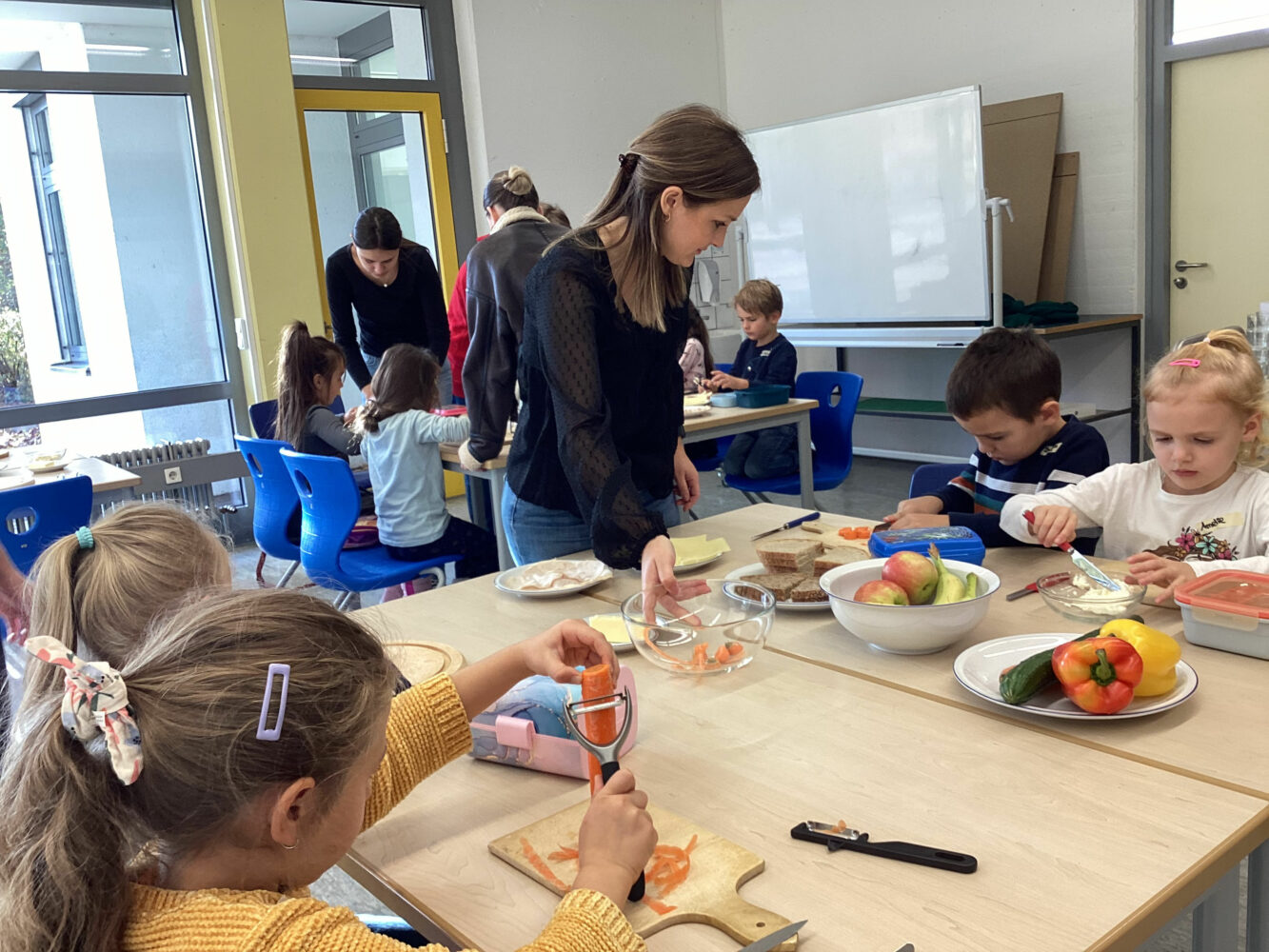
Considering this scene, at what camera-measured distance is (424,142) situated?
5.82 m

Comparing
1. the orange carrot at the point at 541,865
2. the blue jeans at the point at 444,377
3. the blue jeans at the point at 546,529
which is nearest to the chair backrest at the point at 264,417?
the blue jeans at the point at 444,377

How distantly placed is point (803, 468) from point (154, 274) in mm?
3301

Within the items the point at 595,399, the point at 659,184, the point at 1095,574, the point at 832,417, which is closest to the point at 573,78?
the point at 832,417

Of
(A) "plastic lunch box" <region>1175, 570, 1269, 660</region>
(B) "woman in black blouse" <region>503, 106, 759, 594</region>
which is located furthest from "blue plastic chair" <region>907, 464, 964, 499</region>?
(A) "plastic lunch box" <region>1175, 570, 1269, 660</region>

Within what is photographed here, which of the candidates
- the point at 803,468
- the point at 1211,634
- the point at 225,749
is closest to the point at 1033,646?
the point at 1211,634

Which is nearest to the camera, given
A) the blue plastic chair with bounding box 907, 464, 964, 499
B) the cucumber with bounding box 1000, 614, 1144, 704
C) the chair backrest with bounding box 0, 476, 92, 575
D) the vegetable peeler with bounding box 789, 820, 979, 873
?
the vegetable peeler with bounding box 789, 820, 979, 873

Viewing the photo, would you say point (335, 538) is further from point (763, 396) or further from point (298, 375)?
point (763, 396)

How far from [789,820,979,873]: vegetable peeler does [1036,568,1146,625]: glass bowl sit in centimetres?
59

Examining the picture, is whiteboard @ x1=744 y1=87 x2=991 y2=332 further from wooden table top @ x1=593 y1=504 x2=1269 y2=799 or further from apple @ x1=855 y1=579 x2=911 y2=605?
apple @ x1=855 y1=579 x2=911 y2=605

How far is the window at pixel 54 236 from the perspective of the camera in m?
4.79

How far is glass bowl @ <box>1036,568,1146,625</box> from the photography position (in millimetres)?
1394

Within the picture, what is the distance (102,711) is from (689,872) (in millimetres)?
485

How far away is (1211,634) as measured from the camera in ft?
4.32

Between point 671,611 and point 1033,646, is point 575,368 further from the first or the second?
point 1033,646
